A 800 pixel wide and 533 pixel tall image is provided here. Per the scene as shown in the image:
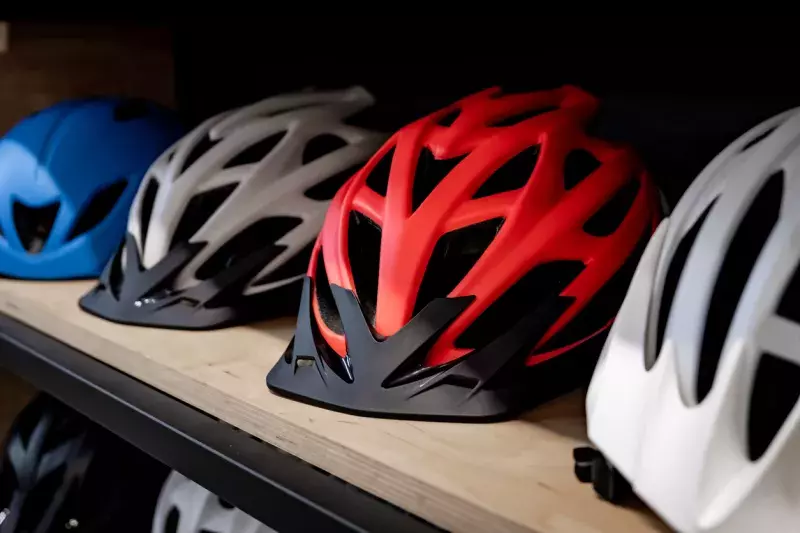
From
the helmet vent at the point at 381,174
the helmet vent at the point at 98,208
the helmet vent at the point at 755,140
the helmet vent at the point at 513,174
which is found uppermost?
the helmet vent at the point at 755,140

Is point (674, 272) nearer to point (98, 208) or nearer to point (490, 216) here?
point (490, 216)

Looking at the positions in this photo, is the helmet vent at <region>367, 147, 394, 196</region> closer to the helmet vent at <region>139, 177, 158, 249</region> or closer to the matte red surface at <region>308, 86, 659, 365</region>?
the matte red surface at <region>308, 86, 659, 365</region>

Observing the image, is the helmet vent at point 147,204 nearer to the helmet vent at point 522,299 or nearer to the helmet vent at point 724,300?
the helmet vent at point 522,299

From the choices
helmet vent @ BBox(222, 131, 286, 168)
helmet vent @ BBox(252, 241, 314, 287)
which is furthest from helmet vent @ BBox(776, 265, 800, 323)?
helmet vent @ BBox(222, 131, 286, 168)

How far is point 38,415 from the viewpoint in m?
1.05

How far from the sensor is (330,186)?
845 mm

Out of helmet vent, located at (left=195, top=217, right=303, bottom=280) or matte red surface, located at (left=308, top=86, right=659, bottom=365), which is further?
helmet vent, located at (left=195, top=217, right=303, bottom=280)

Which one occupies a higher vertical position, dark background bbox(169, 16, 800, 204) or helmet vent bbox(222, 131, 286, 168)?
dark background bbox(169, 16, 800, 204)

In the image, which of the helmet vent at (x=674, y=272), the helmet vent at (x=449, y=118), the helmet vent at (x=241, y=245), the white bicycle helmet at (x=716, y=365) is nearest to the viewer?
the white bicycle helmet at (x=716, y=365)

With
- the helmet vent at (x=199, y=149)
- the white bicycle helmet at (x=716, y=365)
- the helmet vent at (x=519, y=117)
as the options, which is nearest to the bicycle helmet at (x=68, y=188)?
the helmet vent at (x=199, y=149)

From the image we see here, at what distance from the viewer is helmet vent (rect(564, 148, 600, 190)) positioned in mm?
634

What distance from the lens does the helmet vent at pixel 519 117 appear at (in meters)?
0.68

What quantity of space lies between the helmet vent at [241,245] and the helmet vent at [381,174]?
0.50ft

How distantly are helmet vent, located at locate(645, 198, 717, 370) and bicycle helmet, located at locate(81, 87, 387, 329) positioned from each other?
0.42 meters
